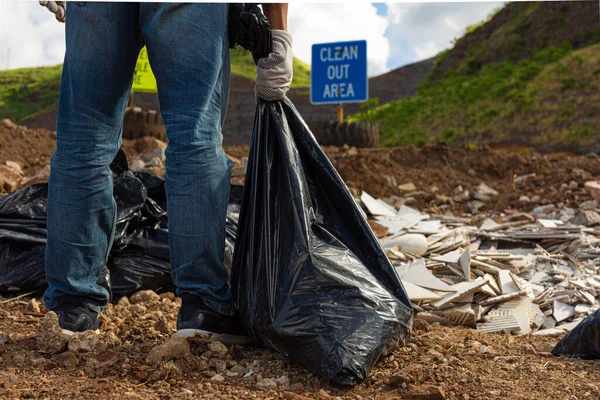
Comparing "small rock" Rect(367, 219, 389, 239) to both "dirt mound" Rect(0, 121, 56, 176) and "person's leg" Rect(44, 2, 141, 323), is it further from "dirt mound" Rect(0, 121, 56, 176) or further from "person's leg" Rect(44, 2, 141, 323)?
"dirt mound" Rect(0, 121, 56, 176)

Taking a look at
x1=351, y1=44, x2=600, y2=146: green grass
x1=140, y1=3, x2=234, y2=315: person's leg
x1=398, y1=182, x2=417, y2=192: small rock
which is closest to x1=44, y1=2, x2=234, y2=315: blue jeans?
x1=140, y1=3, x2=234, y2=315: person's leg

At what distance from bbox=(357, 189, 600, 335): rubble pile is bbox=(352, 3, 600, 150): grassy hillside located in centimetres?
1187

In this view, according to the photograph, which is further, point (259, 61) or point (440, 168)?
point (440, 168)

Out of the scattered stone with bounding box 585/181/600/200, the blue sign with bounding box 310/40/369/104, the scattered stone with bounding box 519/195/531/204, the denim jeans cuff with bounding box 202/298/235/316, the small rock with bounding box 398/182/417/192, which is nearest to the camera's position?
the denim jeans cuff with bounding box 202/298/235/316

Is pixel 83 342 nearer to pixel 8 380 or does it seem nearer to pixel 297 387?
pixel 8 380

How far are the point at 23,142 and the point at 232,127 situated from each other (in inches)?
742

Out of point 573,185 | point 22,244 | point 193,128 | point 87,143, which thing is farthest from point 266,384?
point 573,185

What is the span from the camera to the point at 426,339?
7.52 ft

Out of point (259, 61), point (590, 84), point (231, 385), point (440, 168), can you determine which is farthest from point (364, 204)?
point (590, 84)

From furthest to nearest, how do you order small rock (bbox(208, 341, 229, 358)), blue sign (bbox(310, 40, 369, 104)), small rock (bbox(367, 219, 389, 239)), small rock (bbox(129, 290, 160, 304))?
blue sign (bbox(310, 40, 369, 104)), small rock (bbox(367, 219, 389, 239)), small rock (bbox(129, 290, 160, 304)), small rock (bbox(208, 341, 229, 358))

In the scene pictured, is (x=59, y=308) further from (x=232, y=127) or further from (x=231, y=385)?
(x=232, y=127)

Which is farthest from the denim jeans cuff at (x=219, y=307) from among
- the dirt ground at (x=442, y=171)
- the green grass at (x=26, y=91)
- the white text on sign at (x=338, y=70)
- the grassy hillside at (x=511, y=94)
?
the green grass at (x=26, y=91)

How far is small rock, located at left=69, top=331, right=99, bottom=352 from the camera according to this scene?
1929 millimetres

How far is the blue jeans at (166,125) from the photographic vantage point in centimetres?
193
